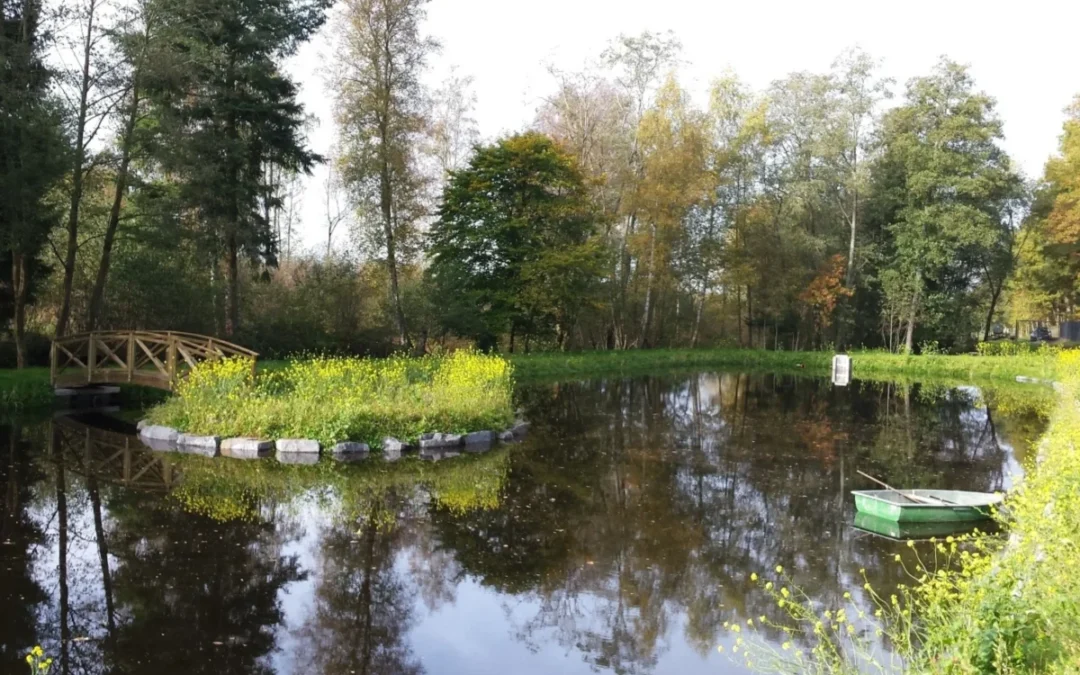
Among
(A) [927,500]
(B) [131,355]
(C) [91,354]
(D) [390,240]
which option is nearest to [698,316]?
(D) [390,240]

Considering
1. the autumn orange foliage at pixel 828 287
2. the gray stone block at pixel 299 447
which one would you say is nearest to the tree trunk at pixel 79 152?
the gray stone block at pixel 299 447

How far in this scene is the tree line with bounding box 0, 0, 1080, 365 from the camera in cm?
2036

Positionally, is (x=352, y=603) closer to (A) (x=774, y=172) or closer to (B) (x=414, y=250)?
(B) (x=414, y=250)

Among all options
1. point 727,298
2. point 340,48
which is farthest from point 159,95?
point 727,298

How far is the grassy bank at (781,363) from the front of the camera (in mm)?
30359

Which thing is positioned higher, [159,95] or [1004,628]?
[159,95]

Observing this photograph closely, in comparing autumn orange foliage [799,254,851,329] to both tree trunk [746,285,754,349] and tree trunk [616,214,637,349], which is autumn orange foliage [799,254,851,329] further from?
tree trunk [616,214,637,349]

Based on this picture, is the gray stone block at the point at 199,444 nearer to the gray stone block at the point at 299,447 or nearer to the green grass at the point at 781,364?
the gray stone block at the point at 299,447

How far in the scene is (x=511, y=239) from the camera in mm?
30547

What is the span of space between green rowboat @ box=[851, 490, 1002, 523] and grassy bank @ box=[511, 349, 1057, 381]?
1815cm

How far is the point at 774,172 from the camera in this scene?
1617 inches

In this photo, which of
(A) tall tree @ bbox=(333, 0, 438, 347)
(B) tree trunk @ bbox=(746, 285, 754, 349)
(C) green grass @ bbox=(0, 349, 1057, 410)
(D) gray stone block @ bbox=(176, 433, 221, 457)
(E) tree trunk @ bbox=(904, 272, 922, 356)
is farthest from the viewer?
(B) tree trunk @ bbox=(746, 285, 754, 349)

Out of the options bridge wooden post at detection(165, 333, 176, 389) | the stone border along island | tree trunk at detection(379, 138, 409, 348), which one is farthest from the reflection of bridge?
tree trunk at detection(379, 138, 409, 348)

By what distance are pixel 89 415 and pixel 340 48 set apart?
14977 millimetres
